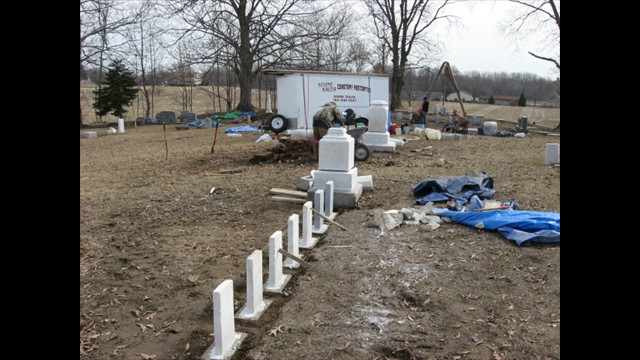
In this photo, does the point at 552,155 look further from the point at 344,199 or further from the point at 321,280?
the point at 321,280

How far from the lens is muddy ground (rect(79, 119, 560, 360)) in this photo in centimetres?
392

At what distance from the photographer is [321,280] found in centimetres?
515

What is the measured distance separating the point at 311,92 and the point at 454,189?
11371mm

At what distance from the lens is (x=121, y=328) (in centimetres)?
445

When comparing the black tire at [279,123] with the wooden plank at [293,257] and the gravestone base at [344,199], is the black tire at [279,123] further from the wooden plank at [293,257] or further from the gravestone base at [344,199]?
the wooden plank at [293,257]

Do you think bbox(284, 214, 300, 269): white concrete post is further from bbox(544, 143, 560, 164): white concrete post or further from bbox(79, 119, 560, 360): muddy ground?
bbox(544, 143, 560, 164): white concrete post

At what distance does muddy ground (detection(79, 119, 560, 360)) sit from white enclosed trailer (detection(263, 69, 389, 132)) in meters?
8.97

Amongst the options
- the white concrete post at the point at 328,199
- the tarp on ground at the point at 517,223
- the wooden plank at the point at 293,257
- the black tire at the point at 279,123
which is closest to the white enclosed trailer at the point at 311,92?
the black tire at the point at 279,123

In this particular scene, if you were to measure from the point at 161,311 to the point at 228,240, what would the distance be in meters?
2.10

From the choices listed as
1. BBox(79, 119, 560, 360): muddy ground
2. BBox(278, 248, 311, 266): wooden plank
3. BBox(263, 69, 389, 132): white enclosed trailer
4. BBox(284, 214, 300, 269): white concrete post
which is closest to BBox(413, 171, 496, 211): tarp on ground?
BBox(79, 119, 560, 360): muddy ground

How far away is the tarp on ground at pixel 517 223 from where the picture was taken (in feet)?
19.6

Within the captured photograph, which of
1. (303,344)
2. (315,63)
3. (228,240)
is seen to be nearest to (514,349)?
(303,344)

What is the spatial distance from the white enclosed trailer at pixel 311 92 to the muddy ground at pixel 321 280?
8.97 m
